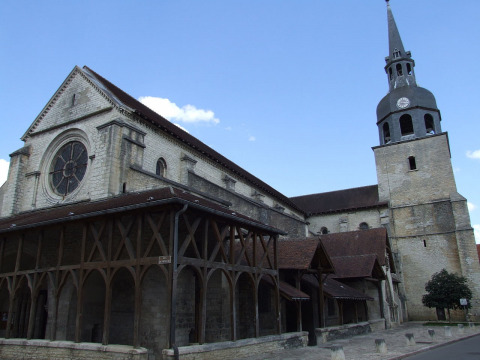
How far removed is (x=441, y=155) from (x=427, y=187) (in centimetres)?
281

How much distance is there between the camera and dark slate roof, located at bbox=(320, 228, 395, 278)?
21.0 m

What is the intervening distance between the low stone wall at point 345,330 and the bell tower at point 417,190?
989 centimetres

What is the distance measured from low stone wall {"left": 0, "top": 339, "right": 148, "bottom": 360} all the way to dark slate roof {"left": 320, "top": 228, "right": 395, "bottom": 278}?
13796 millimetres

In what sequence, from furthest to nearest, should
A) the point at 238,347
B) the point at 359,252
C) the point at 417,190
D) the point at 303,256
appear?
1. the point at 417,190
2. the point at 359,252
3. the point at 303,256
4. the point at 238,347

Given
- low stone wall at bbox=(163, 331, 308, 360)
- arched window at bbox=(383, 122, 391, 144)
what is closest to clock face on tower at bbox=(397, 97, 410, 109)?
arched window at bbox=(383, 122, 391, 144)

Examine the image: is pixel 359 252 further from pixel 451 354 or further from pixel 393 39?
pixel 393 39

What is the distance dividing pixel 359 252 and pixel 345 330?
6.91m

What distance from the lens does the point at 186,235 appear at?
12.5 meters

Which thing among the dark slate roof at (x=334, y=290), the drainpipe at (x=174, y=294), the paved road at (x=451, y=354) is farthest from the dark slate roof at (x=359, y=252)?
the drainpipe at (x=174, y=294)

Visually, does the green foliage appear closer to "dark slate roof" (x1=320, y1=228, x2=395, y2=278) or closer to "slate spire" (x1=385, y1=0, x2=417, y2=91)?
"dark slate roof" (x1=320, y1=228, x2=395, y2=278)

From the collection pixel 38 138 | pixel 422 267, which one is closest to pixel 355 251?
pixel 422 267

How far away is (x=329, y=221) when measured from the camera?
35156mm

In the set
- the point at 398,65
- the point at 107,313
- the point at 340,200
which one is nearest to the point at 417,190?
the point at 340,200

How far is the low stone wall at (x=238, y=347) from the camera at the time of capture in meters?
9.31
